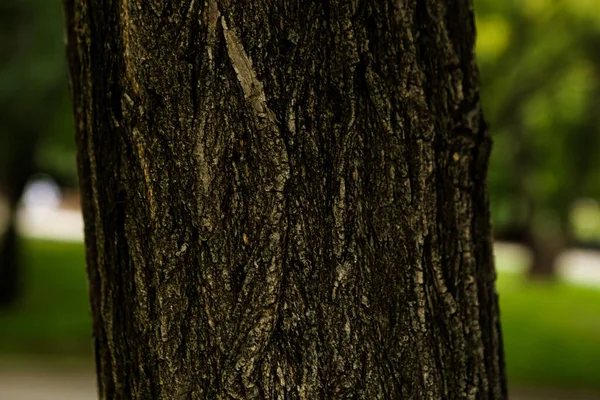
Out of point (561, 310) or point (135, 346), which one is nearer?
point (135, 346)

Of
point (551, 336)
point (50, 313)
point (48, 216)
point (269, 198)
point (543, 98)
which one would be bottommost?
point (269, 198)

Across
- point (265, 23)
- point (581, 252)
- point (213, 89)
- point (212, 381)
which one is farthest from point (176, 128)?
point (581, 252)

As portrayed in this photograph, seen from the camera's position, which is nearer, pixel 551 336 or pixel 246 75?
pixel 246 75

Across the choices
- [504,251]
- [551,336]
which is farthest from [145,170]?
[504,251]

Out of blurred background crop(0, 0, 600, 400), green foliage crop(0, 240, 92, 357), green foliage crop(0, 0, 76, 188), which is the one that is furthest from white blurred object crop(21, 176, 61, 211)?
green foliage crop(0, 0, 76, 188)

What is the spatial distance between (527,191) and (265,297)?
18848 millimetres

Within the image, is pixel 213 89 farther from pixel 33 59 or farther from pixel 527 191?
pixel 527 191

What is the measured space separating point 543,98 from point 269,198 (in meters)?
17.1

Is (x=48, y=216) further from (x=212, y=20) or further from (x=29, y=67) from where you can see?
(x=212, y=20)

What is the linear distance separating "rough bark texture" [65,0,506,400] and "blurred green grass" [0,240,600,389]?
1049 cm

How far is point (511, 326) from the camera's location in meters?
15.0

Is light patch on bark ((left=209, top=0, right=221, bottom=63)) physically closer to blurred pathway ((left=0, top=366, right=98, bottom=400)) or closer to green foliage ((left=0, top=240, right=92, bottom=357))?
green foliage ((left=0, top=240, right=92, bottom=357))

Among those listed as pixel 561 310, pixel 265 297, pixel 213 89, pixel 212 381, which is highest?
pixel 561 310

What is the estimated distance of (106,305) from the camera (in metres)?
1.86
